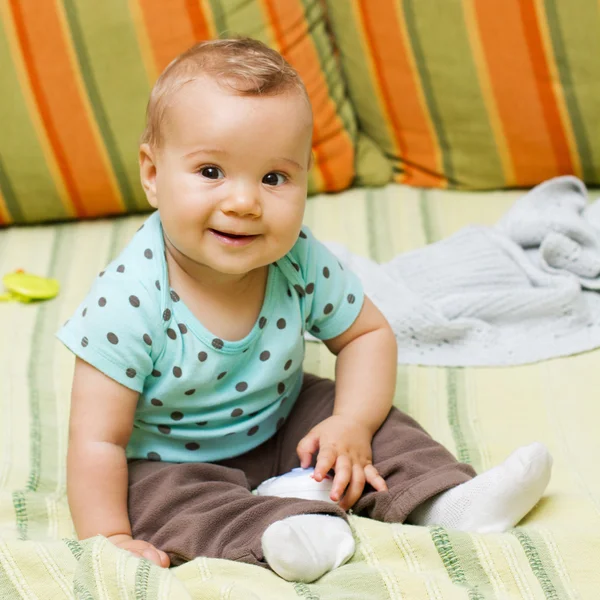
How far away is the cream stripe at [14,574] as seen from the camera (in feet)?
2.72

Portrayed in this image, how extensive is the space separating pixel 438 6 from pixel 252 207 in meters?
0.84

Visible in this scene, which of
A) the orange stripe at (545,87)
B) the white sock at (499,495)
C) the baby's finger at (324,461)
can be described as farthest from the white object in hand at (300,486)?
the orange stripe at (545,87)

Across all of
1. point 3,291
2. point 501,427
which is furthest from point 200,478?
point 3,291

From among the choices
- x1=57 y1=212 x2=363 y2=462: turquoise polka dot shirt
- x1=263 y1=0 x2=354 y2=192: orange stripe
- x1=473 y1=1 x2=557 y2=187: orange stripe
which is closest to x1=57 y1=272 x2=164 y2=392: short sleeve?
x1=57 y1=212 x2=363 y2=462: turquoise polka dot shirt

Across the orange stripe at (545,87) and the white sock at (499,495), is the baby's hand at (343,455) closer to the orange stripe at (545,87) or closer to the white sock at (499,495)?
the white sock at (499,495)

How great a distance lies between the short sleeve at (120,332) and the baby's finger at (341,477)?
8.4 inches

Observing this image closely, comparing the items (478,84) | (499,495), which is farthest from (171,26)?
(499,495)

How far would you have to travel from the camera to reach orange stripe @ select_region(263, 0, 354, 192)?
1641 mm

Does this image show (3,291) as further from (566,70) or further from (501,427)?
(566,70)

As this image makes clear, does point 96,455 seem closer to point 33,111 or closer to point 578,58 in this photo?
point 33,111

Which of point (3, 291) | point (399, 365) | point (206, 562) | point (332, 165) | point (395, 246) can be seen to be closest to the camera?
point (206, 562)

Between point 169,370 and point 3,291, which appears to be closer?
point 169,370

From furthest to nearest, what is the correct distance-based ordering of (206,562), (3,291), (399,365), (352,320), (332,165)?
(332,165) < (3,291) < (399,365) < (352,320) < (206,562)

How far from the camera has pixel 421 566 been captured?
882mm
